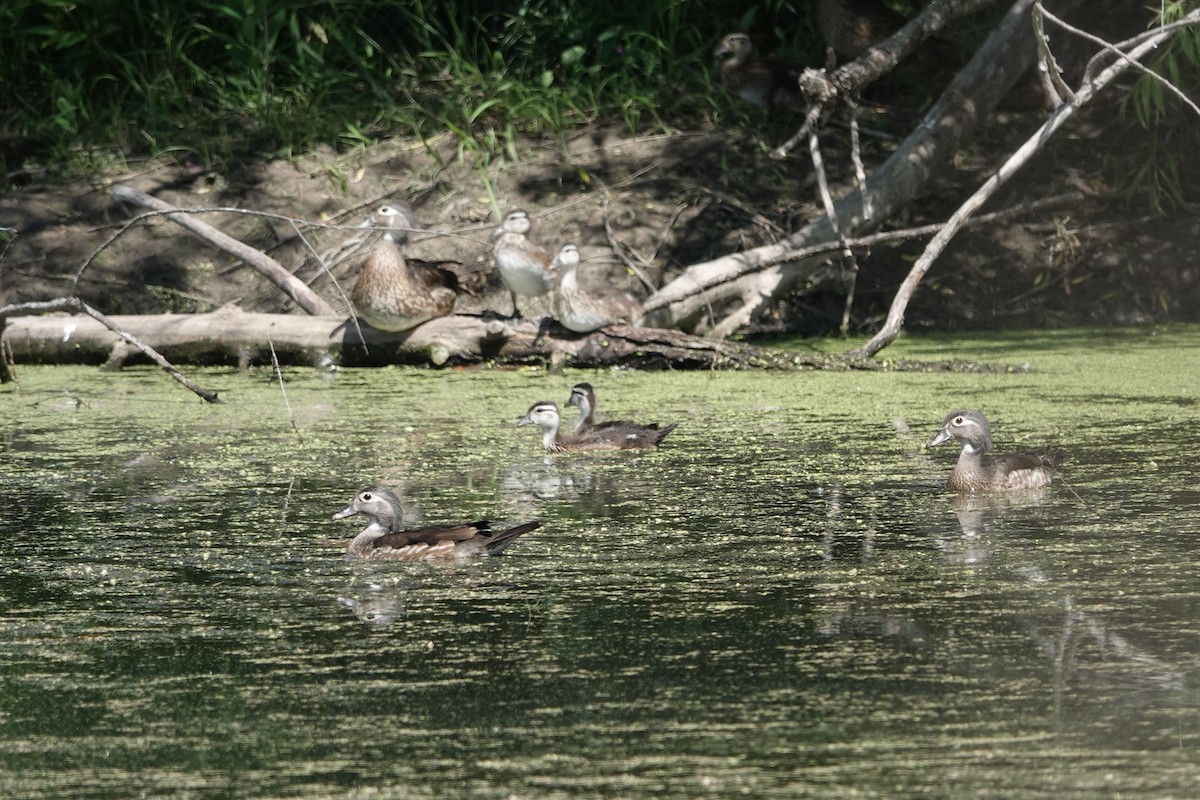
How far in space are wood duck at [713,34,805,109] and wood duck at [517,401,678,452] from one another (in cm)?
504

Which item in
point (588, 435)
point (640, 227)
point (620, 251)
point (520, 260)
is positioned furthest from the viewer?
point (640, 227)

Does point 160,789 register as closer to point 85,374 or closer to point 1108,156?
point 85,374

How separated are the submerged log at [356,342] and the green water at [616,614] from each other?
163cm

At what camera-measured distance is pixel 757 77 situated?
1177 cm

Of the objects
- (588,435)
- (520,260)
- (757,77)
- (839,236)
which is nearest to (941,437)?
(588,435)

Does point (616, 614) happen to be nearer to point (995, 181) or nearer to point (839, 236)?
point (839, 236)

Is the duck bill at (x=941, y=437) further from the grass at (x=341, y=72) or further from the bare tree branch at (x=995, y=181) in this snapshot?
the grass at (x=341, y=72)

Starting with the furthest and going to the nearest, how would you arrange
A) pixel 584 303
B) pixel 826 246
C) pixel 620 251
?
1. pixel 620 251
2. pixel 584 303
3. pixel 826 246

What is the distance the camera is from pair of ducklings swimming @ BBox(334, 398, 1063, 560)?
4957mm

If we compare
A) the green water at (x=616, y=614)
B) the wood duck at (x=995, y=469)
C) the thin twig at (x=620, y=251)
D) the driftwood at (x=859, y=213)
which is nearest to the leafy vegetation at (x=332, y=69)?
the thin twig at (x=620, y=251)

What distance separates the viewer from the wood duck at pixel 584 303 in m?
9.05

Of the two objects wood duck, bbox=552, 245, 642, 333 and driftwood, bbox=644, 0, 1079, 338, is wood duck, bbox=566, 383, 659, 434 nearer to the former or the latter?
wood duck, bbox=552, 245, 642, 333

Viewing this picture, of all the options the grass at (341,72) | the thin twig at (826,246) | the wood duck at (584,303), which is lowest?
the wood duck at (584,303)

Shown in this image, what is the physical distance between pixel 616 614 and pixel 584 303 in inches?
192
